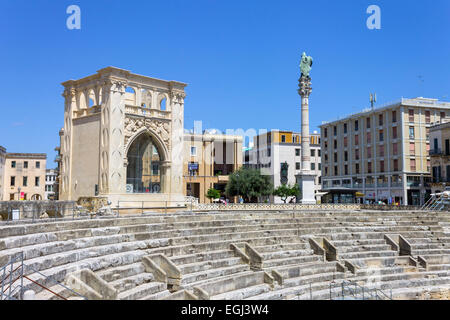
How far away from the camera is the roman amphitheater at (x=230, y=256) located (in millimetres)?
10078

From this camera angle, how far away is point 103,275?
36.1 feet

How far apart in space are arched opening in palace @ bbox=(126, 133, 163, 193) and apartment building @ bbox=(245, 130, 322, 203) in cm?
3610

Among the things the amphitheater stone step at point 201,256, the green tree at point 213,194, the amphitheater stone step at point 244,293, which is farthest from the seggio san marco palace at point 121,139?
the green tree at point 213,194

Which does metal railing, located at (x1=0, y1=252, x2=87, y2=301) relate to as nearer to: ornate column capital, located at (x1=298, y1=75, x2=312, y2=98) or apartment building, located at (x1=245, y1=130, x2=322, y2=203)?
ornate column capital, located at (x1=298, y1=75, x2=312, y2=98)

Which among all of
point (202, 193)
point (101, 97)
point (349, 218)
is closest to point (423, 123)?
point (202, 193)

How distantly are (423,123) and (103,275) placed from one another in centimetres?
5070

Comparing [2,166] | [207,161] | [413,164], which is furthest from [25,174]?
[413,164]

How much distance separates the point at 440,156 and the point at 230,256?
37930 mm

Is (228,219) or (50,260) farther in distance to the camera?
(228,219)

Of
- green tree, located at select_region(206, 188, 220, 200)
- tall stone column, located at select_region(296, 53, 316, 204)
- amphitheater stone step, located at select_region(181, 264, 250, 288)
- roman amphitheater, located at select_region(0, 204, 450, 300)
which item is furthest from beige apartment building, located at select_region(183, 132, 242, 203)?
amphitheater stone step, located at select_region(181, 264, 250, 288)

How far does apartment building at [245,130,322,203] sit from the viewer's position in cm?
6950

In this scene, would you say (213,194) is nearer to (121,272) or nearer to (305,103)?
(305,103)

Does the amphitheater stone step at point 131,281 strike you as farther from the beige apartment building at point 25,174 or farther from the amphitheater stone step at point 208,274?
the beige apartment building at point 25,174
